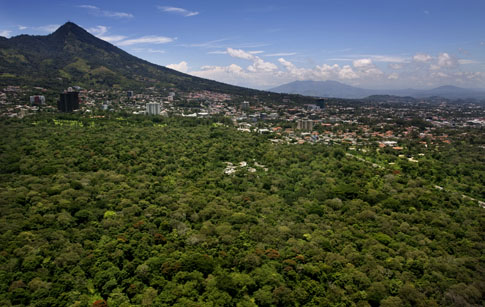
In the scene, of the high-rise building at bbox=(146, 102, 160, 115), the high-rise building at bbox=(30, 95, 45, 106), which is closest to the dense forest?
the high-rise building at bbox=(146, 102, 160, 115)

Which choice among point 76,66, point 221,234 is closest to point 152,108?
point 221,234

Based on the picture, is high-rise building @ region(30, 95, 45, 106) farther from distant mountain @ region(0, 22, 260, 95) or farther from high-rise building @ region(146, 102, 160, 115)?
high-rise building @ region(146, 102, 160, 115)

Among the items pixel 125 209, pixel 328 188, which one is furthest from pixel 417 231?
pixel 125 209

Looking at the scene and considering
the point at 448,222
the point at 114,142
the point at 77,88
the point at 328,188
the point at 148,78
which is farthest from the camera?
the point at 148,78

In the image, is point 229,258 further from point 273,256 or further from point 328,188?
point 328,188

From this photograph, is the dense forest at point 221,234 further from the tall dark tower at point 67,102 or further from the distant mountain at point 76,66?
the distant mountain at point 76,66

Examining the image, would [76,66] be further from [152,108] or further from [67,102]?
[152,108]

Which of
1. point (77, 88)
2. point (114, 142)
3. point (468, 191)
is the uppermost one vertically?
point (77, 88)
